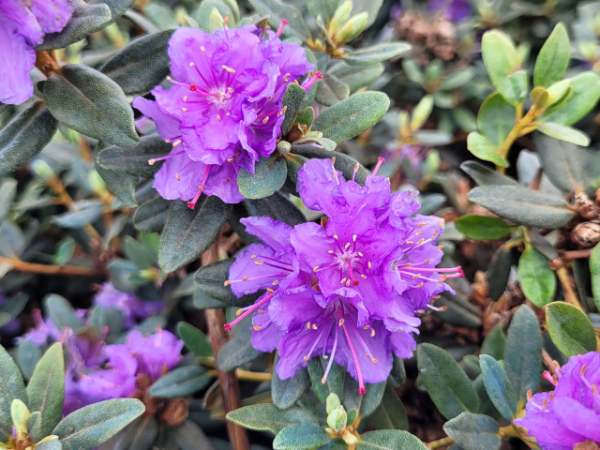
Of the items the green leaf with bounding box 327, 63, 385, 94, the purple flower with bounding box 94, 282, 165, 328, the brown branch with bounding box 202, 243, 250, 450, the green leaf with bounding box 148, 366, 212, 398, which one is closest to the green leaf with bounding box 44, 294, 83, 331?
the purple flower with bounding box 94, 282, 165, 328

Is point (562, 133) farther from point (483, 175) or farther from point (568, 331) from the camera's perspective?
point (568, 331)

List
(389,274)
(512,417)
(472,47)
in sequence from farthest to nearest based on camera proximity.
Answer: (472,47), (512,417), (389,274)

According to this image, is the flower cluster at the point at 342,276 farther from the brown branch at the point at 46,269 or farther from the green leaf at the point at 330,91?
the brown branch at the point at 46,269

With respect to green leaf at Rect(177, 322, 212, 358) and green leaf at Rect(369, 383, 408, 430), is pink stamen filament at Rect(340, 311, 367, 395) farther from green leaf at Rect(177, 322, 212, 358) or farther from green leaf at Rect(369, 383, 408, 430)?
green leaf at Rect(177, 322, 212, 358)

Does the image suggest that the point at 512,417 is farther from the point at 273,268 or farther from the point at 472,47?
the point at 472,47

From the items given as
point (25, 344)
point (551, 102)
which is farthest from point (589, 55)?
point (25, 344)
